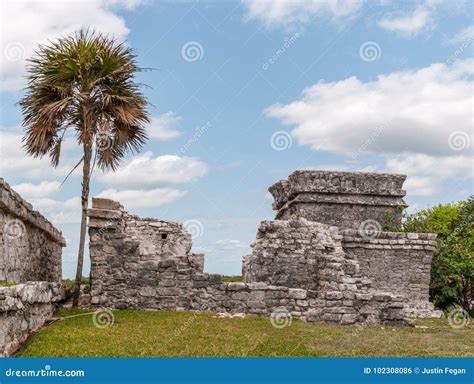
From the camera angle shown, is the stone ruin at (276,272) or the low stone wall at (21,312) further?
the stone ruin at (276,272)

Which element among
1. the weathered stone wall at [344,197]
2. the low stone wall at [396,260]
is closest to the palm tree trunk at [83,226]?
the low stone wall at [396,260]

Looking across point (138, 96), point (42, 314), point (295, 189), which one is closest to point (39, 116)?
point (138, 96)

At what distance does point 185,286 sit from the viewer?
13445 mm

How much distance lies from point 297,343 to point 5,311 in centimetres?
453

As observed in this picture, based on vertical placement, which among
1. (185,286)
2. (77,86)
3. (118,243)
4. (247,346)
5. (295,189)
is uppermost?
(77,86)

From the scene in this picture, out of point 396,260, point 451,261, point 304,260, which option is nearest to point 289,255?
point 304,260

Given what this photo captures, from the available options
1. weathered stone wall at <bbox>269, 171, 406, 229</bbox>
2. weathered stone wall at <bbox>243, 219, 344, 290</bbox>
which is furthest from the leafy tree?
weathered stone wall at <bbox>243, 219, 344, 290</bbox>

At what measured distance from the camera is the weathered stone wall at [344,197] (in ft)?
65.5

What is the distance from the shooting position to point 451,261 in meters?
19.3

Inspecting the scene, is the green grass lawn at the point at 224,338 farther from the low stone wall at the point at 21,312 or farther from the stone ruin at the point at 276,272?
the stone ruin at the point at 276,272

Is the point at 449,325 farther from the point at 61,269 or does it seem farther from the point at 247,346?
the point at 61,269

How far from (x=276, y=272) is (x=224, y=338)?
5.06 metres

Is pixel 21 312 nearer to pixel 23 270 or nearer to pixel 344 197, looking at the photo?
pixel 23 270

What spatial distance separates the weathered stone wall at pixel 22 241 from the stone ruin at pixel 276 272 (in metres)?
1.48
